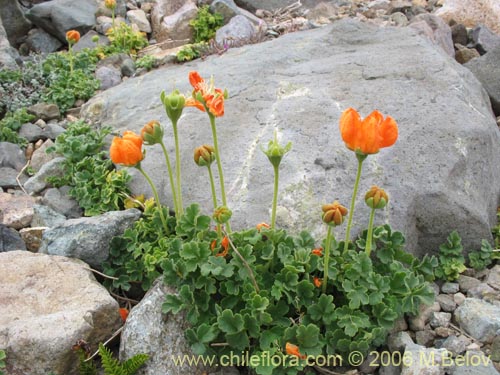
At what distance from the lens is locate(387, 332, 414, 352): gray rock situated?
111 inches

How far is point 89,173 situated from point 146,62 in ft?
7.30

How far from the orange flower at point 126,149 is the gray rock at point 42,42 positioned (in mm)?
4526

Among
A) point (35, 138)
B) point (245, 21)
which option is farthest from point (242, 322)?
point (245, 21)

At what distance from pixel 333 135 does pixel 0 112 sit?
10.2ft

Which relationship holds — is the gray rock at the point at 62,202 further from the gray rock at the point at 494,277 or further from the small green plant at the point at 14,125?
the gray rock at the point at 494,277

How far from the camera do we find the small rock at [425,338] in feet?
9.55

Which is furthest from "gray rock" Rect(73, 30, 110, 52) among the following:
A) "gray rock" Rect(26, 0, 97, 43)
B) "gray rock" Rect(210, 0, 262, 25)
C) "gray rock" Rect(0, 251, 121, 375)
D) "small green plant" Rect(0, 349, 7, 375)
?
"small green plant" Rect(0, 349, 7, 375)

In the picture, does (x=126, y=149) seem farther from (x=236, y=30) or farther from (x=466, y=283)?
(x=236, y=30)

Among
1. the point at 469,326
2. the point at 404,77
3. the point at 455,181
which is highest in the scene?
the point at 404,77

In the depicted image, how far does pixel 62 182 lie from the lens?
13.5ft

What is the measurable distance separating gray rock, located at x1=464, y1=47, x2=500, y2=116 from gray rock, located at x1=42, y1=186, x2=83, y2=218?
3.42 m

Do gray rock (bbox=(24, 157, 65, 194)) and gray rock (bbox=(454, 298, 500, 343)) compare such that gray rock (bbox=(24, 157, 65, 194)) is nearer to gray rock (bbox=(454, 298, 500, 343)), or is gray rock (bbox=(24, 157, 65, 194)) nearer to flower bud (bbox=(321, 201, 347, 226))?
flower bud (bbox=(321, 201, 347, 226))

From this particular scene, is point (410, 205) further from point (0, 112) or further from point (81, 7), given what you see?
point (81, 7)

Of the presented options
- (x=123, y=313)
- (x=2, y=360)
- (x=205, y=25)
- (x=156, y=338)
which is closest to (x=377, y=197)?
(x=156, y=338)
